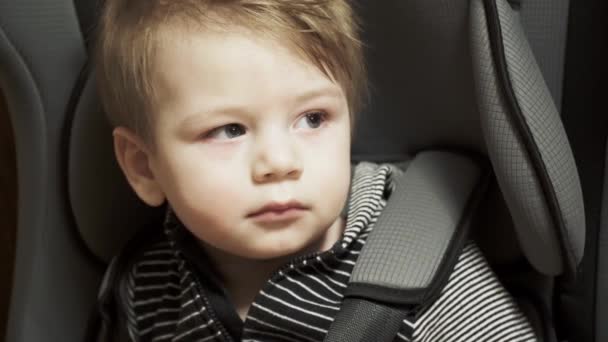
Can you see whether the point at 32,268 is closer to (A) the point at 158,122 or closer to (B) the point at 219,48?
(A) the point at 158,122

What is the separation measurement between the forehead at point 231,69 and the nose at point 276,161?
0.13ft

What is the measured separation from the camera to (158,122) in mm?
807

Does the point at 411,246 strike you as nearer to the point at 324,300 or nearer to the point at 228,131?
the point at 324,300

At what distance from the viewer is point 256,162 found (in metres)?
0.76

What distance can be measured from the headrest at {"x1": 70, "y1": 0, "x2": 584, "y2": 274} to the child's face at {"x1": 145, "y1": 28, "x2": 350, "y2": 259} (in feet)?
0.35

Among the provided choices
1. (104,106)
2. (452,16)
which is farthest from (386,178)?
(104,106)

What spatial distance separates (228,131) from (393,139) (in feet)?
0.78

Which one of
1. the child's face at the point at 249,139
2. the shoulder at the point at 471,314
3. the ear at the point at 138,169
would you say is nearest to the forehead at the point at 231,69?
the child's face at the point at 249,139

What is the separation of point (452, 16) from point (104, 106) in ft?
1.24

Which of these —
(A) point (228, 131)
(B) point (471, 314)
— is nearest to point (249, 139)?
(A) point (228, 131)

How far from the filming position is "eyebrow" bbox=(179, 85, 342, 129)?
76cm

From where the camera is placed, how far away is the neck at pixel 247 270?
2.96 ft

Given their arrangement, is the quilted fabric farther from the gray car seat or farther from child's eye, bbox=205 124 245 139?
child's eye, bbox=205 124 245 139

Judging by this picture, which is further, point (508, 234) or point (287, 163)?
point (508, 234)
